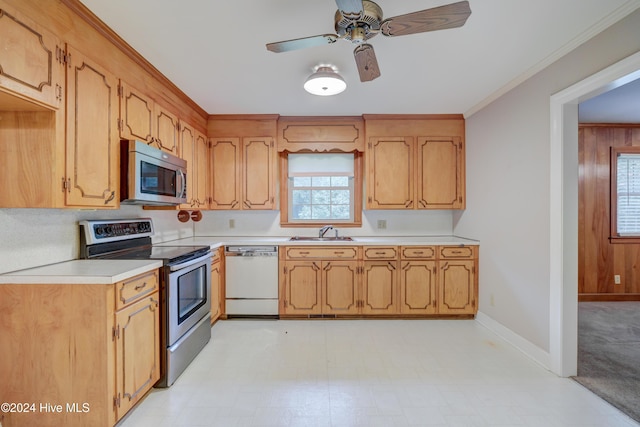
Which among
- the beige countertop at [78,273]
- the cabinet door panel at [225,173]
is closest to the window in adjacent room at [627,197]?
the cabinet door panel at [225,173]

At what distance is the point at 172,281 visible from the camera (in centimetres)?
200

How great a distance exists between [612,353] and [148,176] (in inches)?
163

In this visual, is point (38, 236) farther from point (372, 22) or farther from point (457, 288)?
point (457, 288)

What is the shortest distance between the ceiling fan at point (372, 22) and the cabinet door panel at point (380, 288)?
7.24ft

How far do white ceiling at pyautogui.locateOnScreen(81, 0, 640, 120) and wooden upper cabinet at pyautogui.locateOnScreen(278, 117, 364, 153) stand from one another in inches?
19.4

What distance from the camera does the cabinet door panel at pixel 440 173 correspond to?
345 centimetres

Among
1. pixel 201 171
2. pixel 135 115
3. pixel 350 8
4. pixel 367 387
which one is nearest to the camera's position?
pixel 350 8

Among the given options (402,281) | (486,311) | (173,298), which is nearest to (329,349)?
(402,281)

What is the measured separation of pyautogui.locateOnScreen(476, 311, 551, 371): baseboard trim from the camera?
223cm

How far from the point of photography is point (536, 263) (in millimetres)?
2328

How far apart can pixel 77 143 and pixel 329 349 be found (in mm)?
2388

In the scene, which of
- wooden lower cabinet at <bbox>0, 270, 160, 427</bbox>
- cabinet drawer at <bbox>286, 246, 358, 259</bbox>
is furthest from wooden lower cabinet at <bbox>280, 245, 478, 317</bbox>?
wooden lower cabinet at <bbox>0, 270, 160, 427</bbox>

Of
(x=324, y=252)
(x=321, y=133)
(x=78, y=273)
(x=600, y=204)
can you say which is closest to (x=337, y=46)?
(x=321, y=133)

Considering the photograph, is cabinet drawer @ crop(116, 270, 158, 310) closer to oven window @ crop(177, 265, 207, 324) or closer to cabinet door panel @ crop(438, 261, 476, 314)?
oven window @ crop(177, 265, 207, 324)
